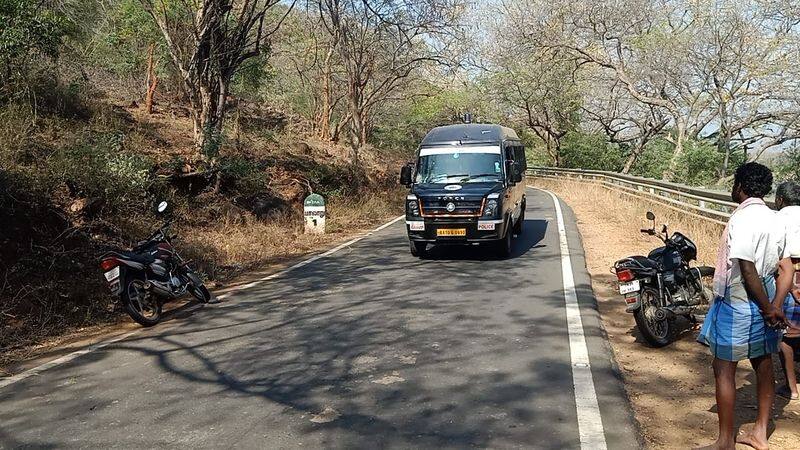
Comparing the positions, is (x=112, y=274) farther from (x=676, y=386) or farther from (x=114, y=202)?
(x=676, y=386)

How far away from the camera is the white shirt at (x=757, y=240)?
13.0 feet

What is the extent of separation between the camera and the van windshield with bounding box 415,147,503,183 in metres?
12.4

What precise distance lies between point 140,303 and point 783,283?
261 inches

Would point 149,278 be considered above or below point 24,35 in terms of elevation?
below

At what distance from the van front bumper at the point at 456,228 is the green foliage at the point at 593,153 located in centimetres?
3478

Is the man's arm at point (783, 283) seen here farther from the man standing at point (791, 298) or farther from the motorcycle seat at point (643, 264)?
the motorcycle seat at point (643, 264)

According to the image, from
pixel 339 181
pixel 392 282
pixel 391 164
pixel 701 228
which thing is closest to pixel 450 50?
pixel 339 181

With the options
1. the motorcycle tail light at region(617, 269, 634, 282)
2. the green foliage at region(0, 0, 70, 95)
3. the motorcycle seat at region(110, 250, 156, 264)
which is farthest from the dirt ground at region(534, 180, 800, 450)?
the green foliage at region(0, 0, 70, 95)

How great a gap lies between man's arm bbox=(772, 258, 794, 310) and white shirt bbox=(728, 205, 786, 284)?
2.2 inches

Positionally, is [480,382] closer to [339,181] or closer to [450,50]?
[339,181]

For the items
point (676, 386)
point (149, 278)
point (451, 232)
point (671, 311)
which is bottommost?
point (676, 386)

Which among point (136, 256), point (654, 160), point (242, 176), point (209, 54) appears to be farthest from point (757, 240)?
point (654, 160)

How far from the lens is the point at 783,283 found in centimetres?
404

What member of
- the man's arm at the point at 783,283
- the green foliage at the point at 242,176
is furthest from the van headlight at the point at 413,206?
the man's arm at the point at 783,283
